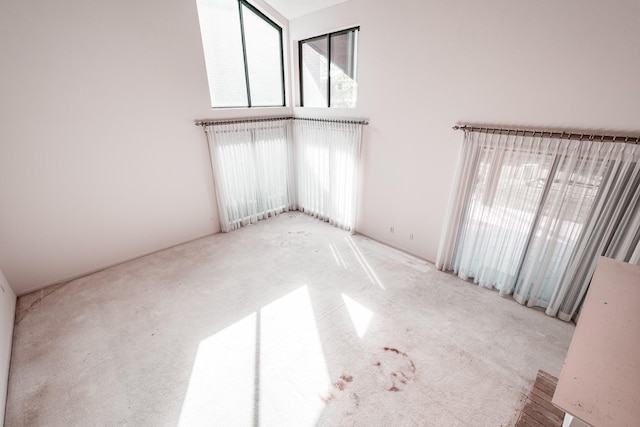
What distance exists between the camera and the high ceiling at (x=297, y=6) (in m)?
3.85

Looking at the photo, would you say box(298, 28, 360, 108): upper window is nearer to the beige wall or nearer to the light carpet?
the beige wall

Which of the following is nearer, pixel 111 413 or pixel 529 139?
pixel 111 413

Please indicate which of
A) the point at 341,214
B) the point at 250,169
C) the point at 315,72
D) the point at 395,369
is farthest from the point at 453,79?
the point at 250,169

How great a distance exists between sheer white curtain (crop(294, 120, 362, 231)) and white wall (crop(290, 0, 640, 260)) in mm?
207

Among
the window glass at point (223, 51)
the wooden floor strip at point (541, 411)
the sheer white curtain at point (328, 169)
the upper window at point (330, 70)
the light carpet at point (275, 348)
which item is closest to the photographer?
the wooden floor strip at point (541, 411)

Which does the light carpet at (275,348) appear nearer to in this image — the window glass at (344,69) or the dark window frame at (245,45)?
the window glass at (344,69)

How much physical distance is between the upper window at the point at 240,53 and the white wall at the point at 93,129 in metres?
0.28

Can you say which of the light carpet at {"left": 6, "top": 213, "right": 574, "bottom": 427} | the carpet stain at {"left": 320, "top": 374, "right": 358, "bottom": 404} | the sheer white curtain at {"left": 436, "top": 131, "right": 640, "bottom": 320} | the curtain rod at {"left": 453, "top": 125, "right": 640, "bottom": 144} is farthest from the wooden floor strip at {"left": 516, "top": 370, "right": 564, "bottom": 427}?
the curtain rod at {"left": 453, "top": 125, "right": 640, "bottom": 144}

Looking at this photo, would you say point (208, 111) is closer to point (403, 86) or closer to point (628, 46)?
point (403, 86)

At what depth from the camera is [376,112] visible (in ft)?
12.4

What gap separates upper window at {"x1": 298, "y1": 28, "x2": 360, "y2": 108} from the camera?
398 centimetres

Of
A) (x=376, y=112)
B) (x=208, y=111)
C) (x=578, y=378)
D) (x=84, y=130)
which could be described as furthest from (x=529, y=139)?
(x=84, y=130)

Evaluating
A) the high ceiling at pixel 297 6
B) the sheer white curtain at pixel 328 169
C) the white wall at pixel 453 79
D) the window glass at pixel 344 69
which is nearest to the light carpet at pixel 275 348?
the white wall at pixel 453 79

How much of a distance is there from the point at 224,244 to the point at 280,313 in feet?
6.03
